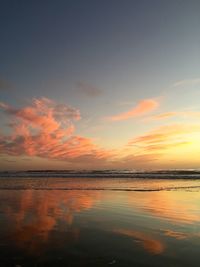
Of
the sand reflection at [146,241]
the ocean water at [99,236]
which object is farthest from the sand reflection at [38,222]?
the sand reflection at [146,241]

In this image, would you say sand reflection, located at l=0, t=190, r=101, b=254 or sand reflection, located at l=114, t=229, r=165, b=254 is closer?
sand reflection, located at l=114, t=229, r=165, b=254

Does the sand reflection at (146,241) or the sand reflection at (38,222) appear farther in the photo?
the sand reflection at (38,222)

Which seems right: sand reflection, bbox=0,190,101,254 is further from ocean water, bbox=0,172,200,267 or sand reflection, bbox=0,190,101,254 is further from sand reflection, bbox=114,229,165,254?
sand reflection, bbox=114,229,165,254

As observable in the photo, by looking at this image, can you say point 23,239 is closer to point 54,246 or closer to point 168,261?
point 54,246

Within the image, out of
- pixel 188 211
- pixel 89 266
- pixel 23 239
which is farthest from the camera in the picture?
pixel 188 211

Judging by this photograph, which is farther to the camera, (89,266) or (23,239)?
(23,239)

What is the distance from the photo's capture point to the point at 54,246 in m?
7.73

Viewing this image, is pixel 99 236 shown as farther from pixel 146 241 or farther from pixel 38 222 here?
pixel 38 222

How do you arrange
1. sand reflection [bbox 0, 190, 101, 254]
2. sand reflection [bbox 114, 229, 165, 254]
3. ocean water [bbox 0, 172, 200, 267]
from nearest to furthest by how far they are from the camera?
ocean water [bbox 0, 172, 200, 267] → sand reflection [bbox 114, 229, 165, 254] → sand reflection [bbox 0, 190, 101, 254]

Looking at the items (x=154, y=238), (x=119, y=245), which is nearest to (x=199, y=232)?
(x=154, y=238)

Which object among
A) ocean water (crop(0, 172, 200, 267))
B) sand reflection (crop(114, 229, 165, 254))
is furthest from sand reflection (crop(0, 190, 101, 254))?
sand reflection (crop(114, 229, 165, 254))

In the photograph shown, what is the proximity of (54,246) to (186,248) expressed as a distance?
3.31 metres

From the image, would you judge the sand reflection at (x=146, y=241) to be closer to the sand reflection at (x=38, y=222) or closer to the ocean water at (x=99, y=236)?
the ocean water at (x=99, y=236)

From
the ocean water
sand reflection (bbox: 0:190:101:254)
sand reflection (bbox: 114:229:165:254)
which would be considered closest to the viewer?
the ocean water
